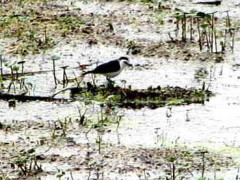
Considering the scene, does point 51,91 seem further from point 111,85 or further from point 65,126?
point 65,126

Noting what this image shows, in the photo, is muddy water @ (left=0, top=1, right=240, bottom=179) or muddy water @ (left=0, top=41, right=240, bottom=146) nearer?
muddy water @ (left=0, top=1, right=240, bottom=179)

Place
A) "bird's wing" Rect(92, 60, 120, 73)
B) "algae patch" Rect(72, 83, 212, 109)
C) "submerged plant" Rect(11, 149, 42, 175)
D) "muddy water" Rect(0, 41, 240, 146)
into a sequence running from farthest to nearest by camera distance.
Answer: "bird's wing" Rect(92, 60, 120, 73)
"algae patch" Rect(72, 83, 212, 109)
"muddy water" Rect(0, 41, 240, 146)
"submerged plant" Rect(11, 149, 42, 175)

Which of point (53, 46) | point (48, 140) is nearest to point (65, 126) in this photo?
point (48, 140)

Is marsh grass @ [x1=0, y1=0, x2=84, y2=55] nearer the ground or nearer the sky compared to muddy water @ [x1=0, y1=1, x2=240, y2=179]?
nearer the sky

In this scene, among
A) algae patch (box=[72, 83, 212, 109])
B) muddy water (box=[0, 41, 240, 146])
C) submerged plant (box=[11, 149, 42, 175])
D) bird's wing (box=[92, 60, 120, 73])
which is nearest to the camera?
submerged plant (box=[11, 149, 42, 175])

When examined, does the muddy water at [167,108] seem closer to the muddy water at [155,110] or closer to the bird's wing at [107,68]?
the muddy water at [155,110]

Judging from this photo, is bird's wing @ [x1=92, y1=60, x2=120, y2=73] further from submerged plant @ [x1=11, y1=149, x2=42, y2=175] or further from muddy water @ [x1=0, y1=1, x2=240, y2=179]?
submerged plant @ [x1=11, y1=149, x2=42, y2=175]

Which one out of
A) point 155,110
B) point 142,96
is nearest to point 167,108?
point 155,110

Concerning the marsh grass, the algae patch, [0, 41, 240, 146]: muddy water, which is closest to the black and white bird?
the algae patch

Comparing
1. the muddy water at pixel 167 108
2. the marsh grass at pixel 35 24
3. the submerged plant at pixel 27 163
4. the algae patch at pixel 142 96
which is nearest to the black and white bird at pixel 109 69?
the algae patch at pixel 142 96

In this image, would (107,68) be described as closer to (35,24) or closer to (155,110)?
(155,110)

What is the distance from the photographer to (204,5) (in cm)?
1155

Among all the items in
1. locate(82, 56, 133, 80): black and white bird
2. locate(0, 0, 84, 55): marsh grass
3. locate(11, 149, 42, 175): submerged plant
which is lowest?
locate(11, 149, 42, 175): submerged plant

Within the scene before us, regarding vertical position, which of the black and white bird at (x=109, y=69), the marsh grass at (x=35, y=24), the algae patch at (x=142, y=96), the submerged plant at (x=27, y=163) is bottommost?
the submerged plant at (x=27, y=163)
